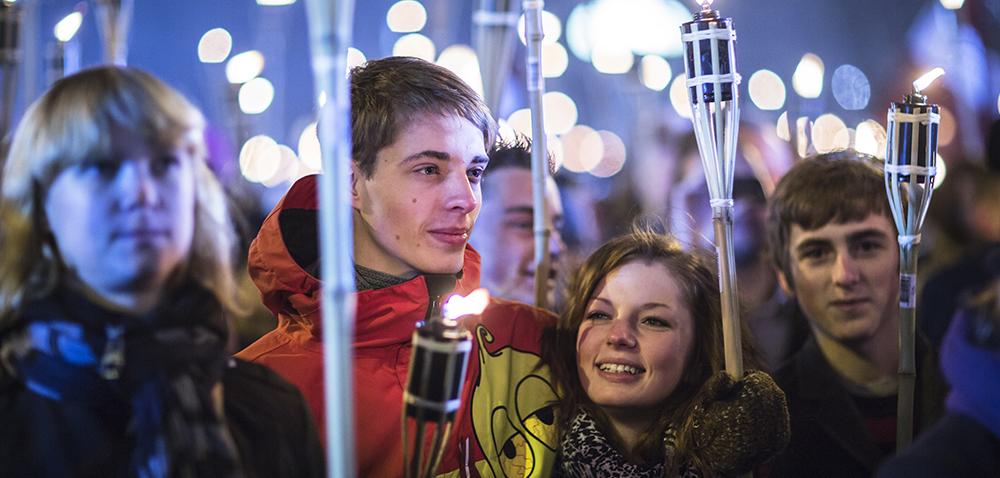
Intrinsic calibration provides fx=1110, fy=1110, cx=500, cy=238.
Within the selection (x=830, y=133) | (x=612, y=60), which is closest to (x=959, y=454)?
(x=830, y=133)

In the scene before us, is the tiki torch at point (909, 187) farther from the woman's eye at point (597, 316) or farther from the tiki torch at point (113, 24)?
the tiki torch at point (113, 24)

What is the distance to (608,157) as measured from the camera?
15.5m

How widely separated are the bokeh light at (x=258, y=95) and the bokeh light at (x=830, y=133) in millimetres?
4822

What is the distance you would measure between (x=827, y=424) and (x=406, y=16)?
248 inches

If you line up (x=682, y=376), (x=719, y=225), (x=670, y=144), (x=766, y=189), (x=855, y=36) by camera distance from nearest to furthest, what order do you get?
(x=719, y=225) → (x=682, y=376) → (x=766, y=189) → (x=670, y=144) → (x=855, y=36)

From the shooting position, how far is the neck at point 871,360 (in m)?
3.54

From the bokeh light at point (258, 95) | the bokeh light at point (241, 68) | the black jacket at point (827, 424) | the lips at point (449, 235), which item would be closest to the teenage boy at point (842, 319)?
the black jacket at point (827, 424)

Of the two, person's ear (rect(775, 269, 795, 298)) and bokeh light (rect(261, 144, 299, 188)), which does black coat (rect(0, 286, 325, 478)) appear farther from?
bokeh light (rect(261, 144, 299, 188))

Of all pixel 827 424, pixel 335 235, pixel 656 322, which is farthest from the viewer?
pixel 827 424

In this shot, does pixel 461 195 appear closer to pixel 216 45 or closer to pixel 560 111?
pixel 216 45

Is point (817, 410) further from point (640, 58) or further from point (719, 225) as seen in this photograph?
point (640, 58)

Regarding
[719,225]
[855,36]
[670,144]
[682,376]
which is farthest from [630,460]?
[855,36]

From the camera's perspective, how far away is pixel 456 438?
299cm

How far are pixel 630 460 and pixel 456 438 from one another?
49cm
